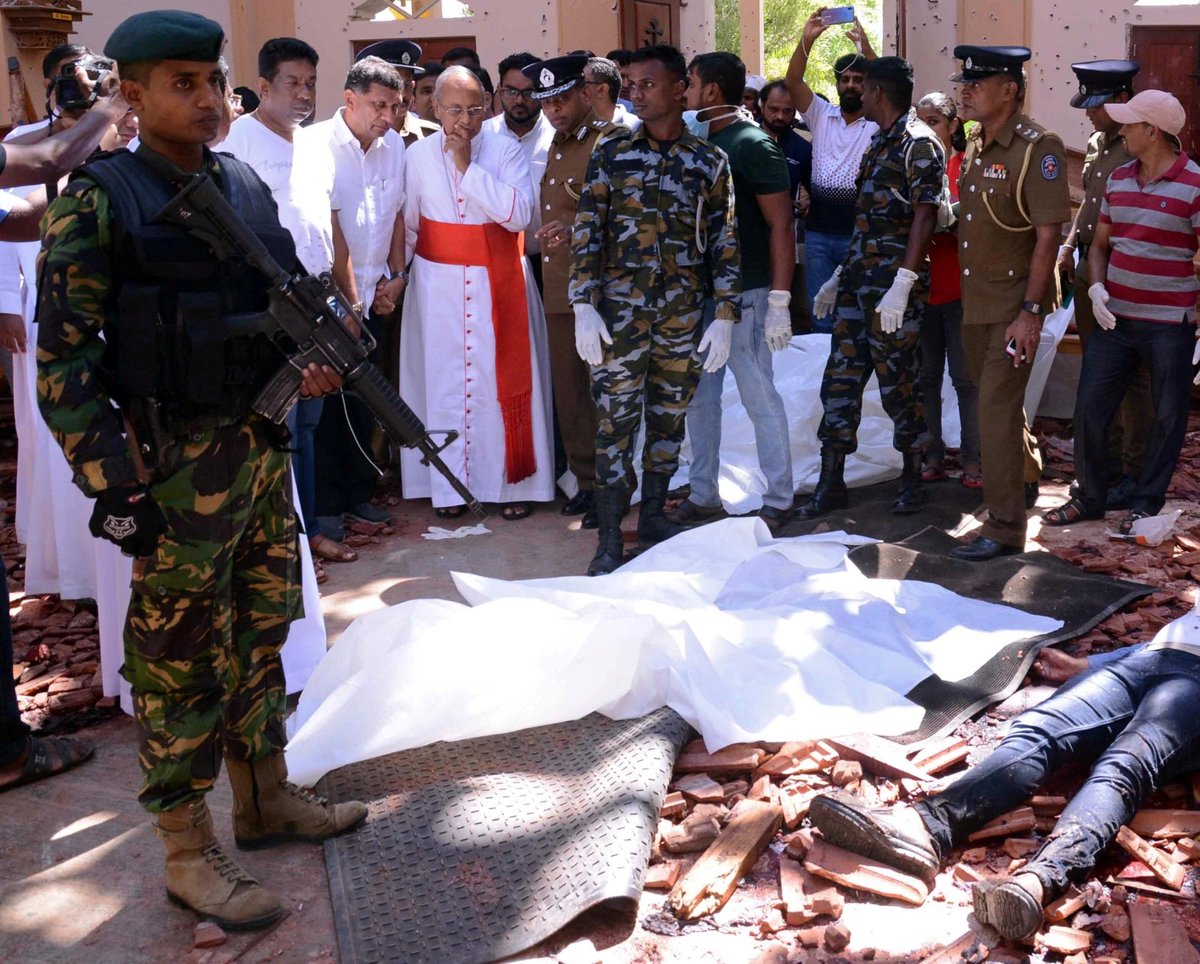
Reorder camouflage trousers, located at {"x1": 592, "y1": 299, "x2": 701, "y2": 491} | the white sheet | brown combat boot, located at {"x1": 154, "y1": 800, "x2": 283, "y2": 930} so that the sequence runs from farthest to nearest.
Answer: camouflage trousers, located at {"x1": 592, "y1": 299, "x2": 701, "y2": 491} < the white sheet < brown combat boot, located at {"x1": 154, "y1": 800, "x2": 283, "y2": 930}

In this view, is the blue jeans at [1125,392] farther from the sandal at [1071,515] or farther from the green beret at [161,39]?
the green beret at [161,39]

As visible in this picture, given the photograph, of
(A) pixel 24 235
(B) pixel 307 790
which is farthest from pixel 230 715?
(A) pixel 24 235

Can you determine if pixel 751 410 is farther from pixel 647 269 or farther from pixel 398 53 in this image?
pixel 398 53

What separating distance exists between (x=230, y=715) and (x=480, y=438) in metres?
3.56

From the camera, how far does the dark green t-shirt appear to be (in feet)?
19.4

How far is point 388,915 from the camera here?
3111 mm

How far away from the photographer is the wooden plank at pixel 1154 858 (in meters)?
3.15

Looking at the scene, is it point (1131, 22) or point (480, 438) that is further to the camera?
point (1131, 22)

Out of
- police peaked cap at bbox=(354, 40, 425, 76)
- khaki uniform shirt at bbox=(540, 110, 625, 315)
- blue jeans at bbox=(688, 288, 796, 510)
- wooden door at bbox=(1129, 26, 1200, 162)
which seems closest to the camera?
blue jeans at bbox=(688, 288, 796, 510)

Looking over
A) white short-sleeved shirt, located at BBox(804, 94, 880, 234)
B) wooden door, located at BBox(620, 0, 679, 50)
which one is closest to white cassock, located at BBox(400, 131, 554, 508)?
white short-sleeved shirt, located at BBox(804, 94, 880, 234)

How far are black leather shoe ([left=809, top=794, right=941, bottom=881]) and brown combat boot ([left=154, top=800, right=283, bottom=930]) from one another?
140 centimetres

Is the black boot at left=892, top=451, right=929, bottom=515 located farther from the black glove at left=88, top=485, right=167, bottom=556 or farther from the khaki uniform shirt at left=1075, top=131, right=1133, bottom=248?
the black glove at left=88, top=485, right=167, bottom=556

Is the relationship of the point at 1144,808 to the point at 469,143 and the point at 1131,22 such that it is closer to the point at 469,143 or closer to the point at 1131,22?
the point at 469,143

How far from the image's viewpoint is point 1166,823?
3379 mm
